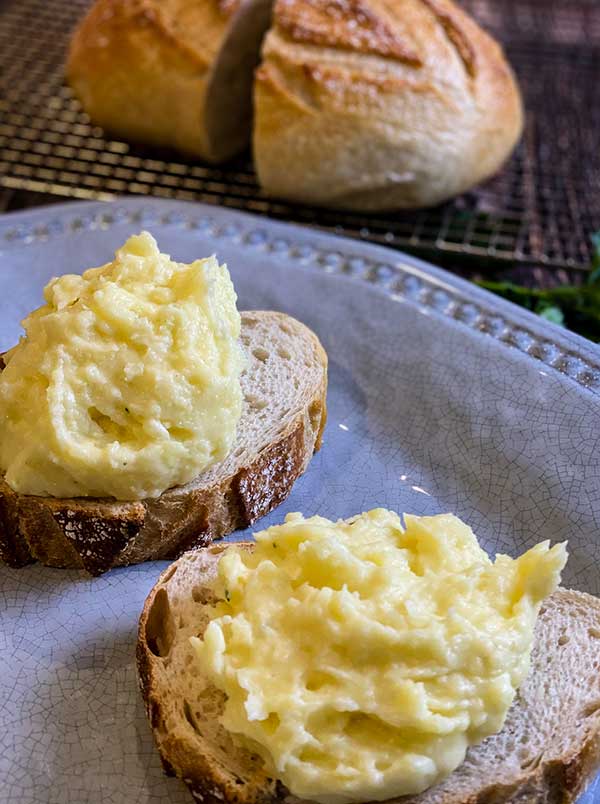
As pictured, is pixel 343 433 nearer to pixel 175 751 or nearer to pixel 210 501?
pixel 210 501

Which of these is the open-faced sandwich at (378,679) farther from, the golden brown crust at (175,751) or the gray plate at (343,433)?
the gray plate at (343,433)

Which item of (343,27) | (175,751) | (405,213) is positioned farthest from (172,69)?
(175,751)

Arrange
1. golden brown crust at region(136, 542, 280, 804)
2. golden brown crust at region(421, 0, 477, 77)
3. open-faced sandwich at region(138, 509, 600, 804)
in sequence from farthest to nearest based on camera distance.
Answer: golden brown crust at region(421, 0, 477, 77) < golden brown crust at region(136, 542, 280, 804) < open-faced sandwich at region(138, 509, 600, 804)

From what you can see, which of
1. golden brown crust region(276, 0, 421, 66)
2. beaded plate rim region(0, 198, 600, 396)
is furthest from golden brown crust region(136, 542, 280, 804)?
golden brown crust region(276, 0, 421, 66)

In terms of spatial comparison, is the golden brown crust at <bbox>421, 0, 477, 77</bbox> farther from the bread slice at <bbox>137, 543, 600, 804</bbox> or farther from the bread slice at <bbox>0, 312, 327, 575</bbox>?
the bread slice at <bbox>137, 543, 600, 804</bbox>

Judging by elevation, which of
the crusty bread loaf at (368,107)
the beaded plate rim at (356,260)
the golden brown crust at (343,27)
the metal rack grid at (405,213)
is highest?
the golden brown crust at (343,27)

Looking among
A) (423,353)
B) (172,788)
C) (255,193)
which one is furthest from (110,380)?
(255,193)

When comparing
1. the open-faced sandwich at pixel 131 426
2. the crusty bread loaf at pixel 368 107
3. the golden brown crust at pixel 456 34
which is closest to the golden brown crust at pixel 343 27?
the crusty bread loaf at pixel 368 107
